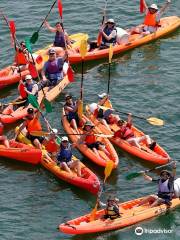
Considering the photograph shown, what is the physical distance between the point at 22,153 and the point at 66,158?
1.76 metres

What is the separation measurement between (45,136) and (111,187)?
311 centimetres

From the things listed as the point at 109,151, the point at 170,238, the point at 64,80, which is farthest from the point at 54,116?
the point at 170,238

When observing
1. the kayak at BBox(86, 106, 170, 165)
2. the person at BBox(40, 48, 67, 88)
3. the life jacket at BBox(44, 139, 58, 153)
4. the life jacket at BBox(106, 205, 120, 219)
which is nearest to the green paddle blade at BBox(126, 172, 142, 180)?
the life jacket at BBox(106, 205, 120, 219)

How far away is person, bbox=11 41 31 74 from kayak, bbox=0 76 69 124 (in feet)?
5.34

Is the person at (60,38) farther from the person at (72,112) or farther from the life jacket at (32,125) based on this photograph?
the life jacket at (32,125)

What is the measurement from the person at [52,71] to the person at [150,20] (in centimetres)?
535

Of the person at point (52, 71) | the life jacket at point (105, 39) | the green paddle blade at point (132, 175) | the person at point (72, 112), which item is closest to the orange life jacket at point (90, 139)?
the person at point (72, 112)

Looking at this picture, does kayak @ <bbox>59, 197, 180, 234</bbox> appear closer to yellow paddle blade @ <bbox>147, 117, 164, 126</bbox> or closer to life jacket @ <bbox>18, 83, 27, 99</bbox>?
yellow paddle blade @ <bbox>147, 117, 164, 126</bbox>

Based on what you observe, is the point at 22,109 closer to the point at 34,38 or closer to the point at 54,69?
the point at 54,69

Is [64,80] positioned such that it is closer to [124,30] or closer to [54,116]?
[54,116]

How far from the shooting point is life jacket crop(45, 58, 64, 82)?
96.2ft

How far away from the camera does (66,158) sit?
24297mm

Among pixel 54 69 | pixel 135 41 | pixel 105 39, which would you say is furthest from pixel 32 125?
pixel 135 41

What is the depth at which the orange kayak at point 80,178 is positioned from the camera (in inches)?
920
